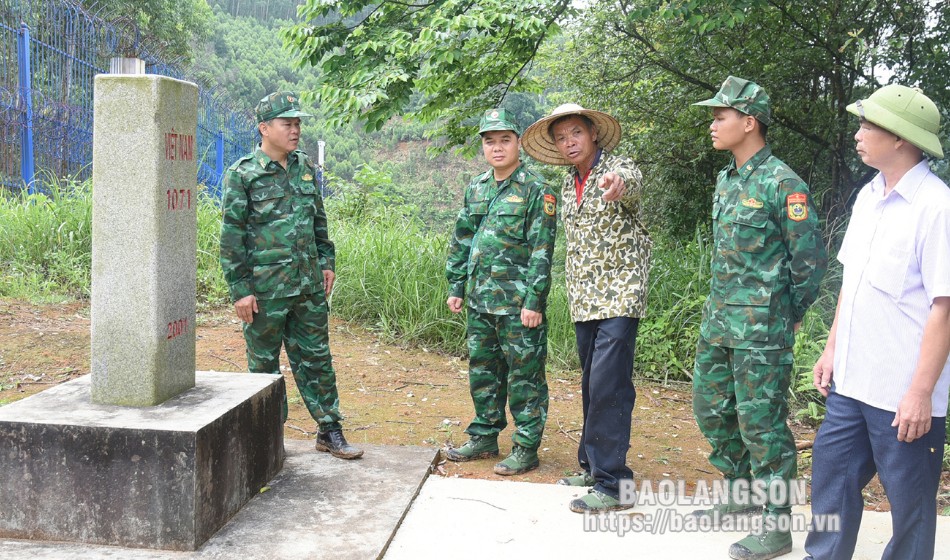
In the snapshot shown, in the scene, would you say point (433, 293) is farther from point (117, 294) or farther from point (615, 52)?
point (117, 294)

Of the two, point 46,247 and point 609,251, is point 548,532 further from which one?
point 46,247

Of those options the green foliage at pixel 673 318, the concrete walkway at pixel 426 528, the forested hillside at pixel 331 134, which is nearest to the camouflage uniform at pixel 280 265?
the concrete walkway at pixel 426 528

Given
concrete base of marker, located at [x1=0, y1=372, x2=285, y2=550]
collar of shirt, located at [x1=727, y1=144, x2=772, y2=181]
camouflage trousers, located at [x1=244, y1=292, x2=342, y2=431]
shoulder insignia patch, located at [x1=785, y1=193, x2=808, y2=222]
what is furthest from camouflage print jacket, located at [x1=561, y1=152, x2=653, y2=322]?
concrete base of marker, located at [x1=0, y1=372, x2=285, y2=550]

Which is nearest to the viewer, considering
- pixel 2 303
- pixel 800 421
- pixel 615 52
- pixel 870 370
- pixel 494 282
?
pixel 870 370

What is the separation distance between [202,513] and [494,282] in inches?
72.9

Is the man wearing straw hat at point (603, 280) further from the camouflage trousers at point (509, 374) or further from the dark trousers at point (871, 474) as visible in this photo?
the dark trousers at point (871, 474)

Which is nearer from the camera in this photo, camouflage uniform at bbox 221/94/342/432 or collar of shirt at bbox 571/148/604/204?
collar of shirt at bbox 571/148/604/204

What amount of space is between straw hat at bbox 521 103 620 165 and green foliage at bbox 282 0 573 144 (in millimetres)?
1971

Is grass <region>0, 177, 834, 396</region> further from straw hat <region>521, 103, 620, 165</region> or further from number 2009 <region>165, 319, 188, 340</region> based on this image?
number 2009 <region>165, 319, 188, 340</region>

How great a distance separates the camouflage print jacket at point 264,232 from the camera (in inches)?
162

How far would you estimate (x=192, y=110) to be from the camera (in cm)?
369

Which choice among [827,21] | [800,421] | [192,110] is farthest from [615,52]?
[192,110]

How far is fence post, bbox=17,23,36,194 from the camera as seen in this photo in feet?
29.8

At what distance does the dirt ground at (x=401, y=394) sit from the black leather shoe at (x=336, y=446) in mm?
391
